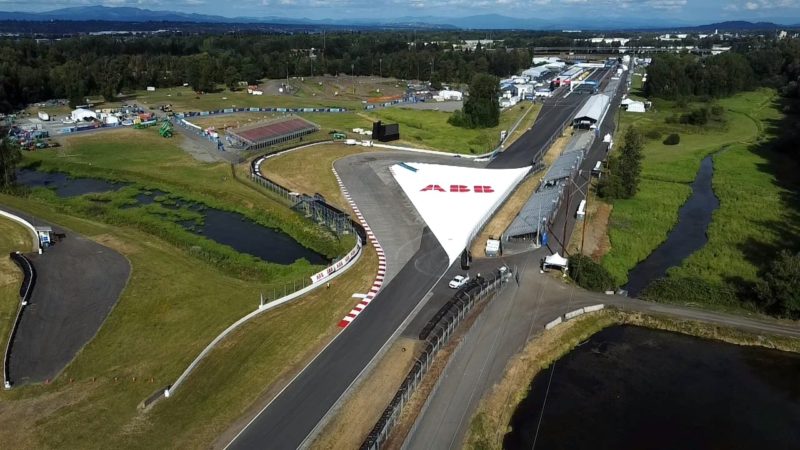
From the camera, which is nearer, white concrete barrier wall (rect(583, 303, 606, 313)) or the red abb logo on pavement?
white concrete barrier wall (rect(583, 303, 606, 313))

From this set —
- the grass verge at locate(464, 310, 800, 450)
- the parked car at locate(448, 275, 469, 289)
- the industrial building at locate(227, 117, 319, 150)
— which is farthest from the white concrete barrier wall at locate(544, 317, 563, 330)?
the industrial building at locate(227, 117, 319, 150)

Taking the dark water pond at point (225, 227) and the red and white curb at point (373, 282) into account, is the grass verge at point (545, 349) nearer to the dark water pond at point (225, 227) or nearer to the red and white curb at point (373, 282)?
the red and white curb at point (373, 282)

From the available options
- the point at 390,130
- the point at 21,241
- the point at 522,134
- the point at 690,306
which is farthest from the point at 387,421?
the point at 522,134

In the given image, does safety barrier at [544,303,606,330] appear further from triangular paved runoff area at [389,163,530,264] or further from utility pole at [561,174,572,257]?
triangular paved runoff area at [389,163,530,264]

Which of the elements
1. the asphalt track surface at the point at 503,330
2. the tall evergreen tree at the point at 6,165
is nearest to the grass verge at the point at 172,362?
the asphalt track surface at the point at 503,330

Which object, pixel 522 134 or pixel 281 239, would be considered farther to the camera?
pixel 522 134

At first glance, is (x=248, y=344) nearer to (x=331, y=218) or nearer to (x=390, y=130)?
(x=331, y=218)

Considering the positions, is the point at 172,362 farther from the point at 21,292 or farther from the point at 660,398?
the point at 660,398
